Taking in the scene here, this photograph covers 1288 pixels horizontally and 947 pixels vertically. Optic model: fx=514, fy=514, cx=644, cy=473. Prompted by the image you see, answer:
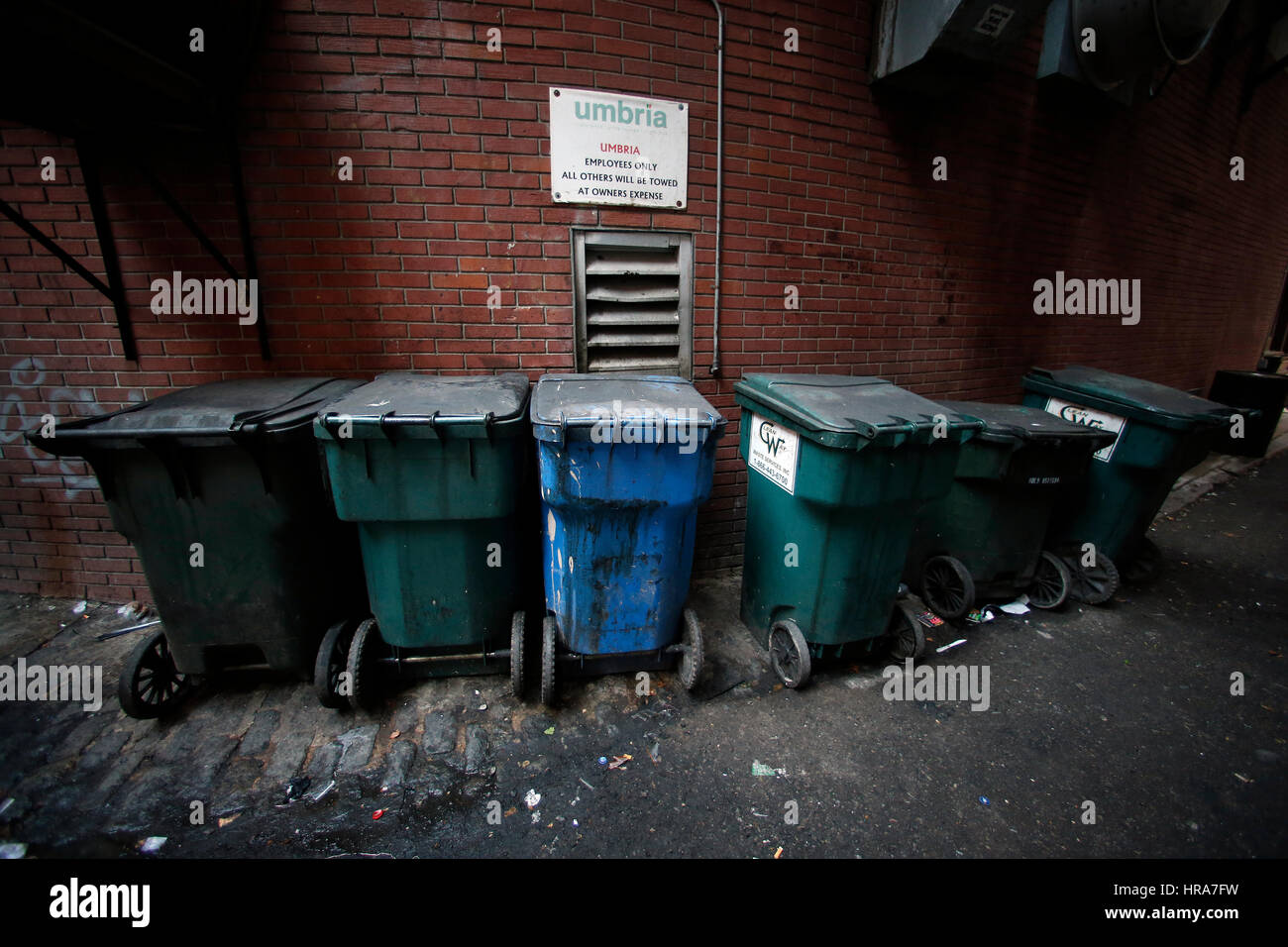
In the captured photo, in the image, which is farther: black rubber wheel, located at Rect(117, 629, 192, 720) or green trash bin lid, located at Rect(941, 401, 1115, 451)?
green trash bin lid, located at Rect(941, 401, 1115, 451)

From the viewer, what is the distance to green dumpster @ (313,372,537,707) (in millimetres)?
2271

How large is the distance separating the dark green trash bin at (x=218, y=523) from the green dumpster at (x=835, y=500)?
91.8 inches

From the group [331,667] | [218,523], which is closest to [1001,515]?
[331,667]

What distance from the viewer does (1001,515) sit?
3.34 metres

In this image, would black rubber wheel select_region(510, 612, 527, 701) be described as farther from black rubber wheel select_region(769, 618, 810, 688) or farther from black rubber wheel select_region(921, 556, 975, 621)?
black rubber wheel select_region(921, 556, 975, 621)

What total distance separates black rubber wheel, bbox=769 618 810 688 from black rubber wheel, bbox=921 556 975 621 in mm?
1342

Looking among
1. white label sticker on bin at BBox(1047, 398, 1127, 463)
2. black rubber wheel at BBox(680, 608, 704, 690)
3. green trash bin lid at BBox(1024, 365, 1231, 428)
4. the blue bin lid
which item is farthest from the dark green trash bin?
green trash bin lid at BBox(1024, 365, 1231, 428)

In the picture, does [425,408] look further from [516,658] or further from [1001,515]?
[1001,515]

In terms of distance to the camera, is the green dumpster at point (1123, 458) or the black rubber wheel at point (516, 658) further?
the green dumpster at point (1123, 458)


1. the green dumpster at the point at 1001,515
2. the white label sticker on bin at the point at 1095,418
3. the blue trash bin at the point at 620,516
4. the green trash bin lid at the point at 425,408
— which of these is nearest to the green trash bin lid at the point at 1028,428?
the green dumpster at the point at 1001,515

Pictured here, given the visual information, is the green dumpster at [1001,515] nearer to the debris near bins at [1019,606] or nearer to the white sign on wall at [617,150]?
the debris near bins at [1019,606]

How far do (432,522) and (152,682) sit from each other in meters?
1.64

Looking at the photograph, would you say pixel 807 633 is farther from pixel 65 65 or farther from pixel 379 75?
pixel 65 65

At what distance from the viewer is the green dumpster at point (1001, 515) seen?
3.17 m
